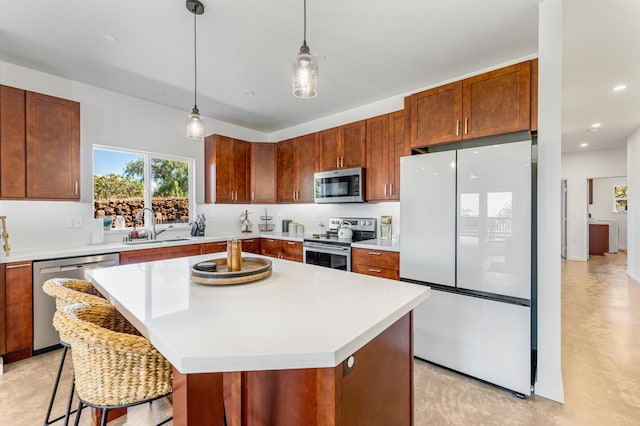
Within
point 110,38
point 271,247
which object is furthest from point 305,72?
point 271,247

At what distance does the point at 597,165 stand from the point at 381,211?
6828 millimetres

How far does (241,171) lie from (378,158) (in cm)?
215

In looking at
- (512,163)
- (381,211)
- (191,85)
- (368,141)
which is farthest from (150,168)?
(512,163)

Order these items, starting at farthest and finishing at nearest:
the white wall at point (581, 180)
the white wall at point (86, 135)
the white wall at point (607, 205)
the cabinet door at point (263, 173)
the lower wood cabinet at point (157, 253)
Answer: the white wall at point (607, 205)
the white wall at point (581, 180)
the cabinet door at point (263, 173)
the lower wood cabinet at point (157, 253)
the white wall at point (86, 135)

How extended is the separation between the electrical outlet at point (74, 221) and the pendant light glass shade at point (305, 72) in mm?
3096

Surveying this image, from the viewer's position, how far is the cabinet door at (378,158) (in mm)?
3328

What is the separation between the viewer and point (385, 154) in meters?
3.33

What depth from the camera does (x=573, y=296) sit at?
167 inches

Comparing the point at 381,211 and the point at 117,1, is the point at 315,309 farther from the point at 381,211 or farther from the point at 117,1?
the point at 381,211

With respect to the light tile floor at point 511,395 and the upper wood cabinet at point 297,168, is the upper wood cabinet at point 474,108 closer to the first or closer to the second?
the upper wood cabinet at point 297,168

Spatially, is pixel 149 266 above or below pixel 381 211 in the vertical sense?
below

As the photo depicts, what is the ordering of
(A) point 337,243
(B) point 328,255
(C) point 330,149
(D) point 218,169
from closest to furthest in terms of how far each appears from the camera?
1. (A) point 337,243
2. (B) point 328,255
3. (C) point 330,149
4. (D) point 218,169

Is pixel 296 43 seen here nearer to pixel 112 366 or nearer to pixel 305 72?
pixel 305 72

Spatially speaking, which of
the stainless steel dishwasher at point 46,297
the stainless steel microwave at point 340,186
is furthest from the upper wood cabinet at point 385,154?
the stainless steel dishwasher at point 46,297
